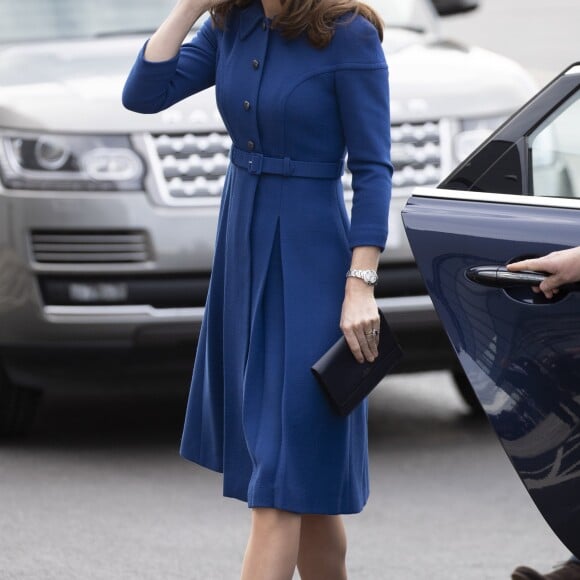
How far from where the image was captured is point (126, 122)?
19.8ft

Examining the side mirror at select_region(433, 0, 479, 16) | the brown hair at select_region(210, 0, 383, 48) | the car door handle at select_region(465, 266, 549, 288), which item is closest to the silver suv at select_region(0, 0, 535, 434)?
the side mirror at select_region(433, 0, 479, 16)

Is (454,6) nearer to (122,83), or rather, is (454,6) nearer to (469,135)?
(469,135)

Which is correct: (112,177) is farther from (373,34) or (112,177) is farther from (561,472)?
(561,472)

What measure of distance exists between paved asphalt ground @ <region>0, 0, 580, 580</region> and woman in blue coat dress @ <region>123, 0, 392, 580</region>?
1.15 meters

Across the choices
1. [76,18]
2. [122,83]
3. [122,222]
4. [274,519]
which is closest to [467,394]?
[122,222]

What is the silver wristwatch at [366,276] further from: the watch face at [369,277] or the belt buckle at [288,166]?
the belt buckle at [288,166]

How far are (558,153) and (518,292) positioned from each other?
0.53 metres

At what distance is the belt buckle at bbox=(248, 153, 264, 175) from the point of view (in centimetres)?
373

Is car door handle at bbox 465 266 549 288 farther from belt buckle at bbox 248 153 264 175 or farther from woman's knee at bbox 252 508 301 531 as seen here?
woman's knee at bbox 252 508 301 531

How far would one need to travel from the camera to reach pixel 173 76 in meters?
3.88

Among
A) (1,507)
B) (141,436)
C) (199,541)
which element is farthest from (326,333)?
(141,436)

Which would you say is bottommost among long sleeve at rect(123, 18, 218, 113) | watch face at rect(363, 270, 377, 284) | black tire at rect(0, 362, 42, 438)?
black tire at rect(0, 362, 42, 438)

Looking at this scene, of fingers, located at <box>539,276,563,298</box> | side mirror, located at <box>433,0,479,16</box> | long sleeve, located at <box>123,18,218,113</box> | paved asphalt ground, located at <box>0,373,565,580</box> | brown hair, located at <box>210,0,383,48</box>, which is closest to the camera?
fingers, located at <box>539,276,563,298</box>

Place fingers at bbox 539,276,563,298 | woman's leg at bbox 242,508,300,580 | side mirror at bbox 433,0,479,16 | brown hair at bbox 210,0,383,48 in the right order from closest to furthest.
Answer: fingers at bbox 539,276,563,298 → brown hair at bbox 210,0,383,48 → woman's leg at bbox 242,508,300,580 → side mirror at bbox 433,0,479,16
